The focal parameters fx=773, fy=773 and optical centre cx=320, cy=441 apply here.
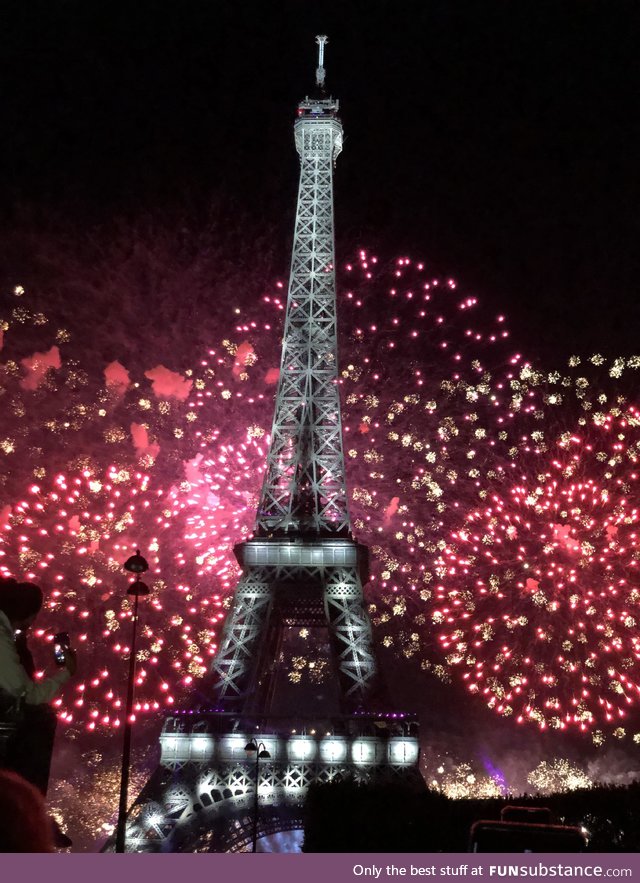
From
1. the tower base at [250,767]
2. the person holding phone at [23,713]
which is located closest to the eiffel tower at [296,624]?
the tower base at [250,767]

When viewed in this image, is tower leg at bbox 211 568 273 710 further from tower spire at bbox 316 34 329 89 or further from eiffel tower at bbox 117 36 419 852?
tower spire at bbox 316 34 329 89

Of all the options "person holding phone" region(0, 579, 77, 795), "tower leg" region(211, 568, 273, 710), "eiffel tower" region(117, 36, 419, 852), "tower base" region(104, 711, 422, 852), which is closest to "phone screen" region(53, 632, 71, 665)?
"person holding phone" region(0, 579, 77, 795)

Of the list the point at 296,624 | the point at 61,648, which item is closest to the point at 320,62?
the point at 296,624

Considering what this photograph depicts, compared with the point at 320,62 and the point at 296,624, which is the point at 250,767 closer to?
the point at 296,624

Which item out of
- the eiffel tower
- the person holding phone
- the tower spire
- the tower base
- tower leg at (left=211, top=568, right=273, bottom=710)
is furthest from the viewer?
the tower spire

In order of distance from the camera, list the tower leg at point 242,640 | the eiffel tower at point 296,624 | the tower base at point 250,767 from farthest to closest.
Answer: the tower leg at point 242,640 → the eiffel tower at point 296,624 → the tower base at point 250,767

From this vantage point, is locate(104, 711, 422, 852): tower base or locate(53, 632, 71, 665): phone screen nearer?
locate(53, 632, 71, 665): phone screen

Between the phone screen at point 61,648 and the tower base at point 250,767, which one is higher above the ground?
the tower base at point 250,767

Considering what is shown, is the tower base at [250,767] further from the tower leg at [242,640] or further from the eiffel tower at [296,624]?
the tower leg at [242,640]

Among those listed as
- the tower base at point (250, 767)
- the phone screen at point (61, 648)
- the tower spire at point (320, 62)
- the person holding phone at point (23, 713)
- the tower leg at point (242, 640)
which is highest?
the tower spire at point (320, 62)
